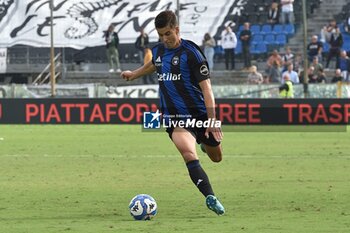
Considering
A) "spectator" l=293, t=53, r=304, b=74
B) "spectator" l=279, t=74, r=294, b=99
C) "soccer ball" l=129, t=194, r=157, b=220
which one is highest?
"soccer ball" l=129, t=194, r=157, b=220

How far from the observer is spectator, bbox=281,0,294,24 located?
32.8 metres

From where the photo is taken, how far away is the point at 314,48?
1257 inches

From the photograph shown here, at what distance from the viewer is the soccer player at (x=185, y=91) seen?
10.2 m

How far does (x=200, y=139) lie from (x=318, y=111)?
58.2 feet

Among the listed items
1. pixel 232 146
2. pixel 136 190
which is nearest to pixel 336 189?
pixel 136 190

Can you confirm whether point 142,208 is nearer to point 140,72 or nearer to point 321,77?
point 140,72

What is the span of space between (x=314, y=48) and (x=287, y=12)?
5.76 ft

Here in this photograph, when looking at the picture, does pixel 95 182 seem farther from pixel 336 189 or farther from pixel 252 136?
pixel 252 136

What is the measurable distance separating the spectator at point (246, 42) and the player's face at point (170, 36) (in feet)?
71.4

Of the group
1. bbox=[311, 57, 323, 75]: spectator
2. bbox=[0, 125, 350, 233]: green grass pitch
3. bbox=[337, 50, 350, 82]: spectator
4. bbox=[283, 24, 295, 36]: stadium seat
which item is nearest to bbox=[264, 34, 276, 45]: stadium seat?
bbox=[283, 24, 295, 36]: stadium seat

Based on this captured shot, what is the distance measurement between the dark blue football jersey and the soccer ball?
112 cm

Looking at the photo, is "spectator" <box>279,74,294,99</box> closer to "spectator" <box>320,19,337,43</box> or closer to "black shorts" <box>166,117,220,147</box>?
"spectator" <box>320,19,337,43</box>

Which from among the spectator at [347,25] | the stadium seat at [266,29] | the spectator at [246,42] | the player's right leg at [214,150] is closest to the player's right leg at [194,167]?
the player's right leg at [214,150]

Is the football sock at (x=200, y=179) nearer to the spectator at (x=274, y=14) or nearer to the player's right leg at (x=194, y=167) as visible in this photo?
the player's right leg at (x=194, y=167)
